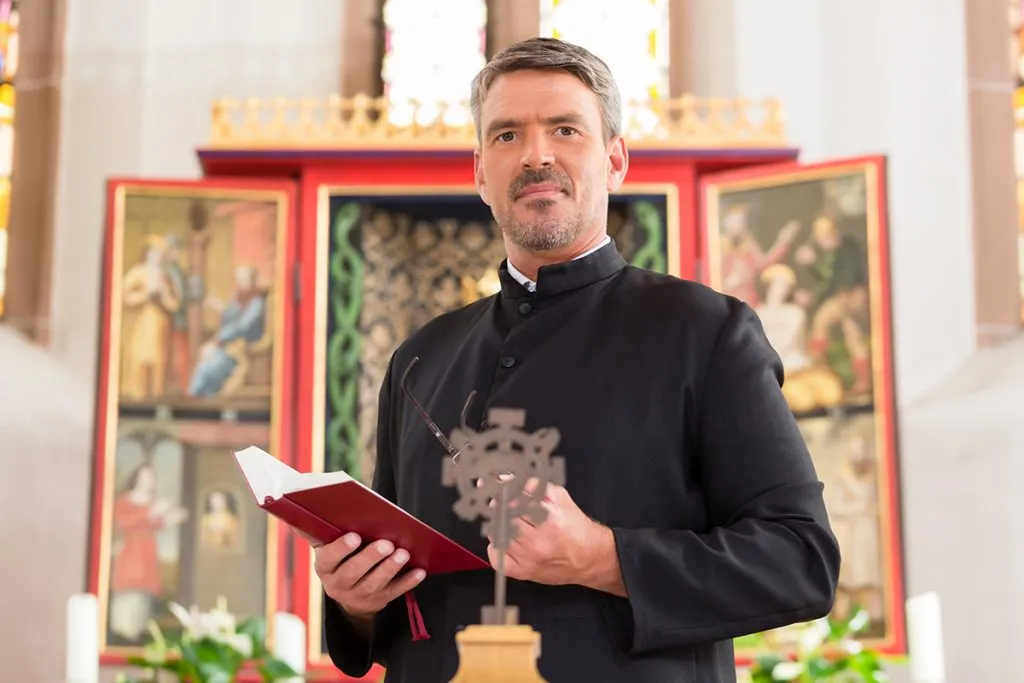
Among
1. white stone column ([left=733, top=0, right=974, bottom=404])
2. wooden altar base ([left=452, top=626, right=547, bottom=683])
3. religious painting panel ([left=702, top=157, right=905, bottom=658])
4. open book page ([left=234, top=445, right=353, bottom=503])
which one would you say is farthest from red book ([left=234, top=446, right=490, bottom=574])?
white stone column ([left=733, top=0, right=974, bottom=404])

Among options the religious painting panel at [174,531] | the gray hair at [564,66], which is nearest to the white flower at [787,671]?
the religious painting panel at [174,531]

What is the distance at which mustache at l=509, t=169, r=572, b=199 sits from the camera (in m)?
2.26

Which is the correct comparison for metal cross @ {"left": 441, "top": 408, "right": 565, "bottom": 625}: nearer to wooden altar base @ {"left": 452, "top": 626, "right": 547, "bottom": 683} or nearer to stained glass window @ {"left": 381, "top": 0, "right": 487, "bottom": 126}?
wooden altar base @ {"left": 452, "top": 626, "right": 547, "bottom": 683}

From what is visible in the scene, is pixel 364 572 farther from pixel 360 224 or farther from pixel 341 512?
pixel 360 224

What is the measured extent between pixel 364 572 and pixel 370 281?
4.24m

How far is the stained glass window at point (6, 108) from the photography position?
7422mm

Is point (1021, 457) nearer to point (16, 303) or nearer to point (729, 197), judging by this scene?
point (729, 197)

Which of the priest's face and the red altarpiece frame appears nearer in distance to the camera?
the priest's face

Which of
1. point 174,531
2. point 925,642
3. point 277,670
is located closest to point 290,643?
point 277,670

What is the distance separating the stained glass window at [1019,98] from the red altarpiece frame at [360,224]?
5.21 feet

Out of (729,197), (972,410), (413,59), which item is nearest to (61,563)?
(413,59)

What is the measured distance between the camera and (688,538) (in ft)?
6.34

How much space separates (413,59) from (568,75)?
210 inches

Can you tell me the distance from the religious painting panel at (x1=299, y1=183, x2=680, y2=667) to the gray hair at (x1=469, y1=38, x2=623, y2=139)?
3437 mm
